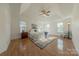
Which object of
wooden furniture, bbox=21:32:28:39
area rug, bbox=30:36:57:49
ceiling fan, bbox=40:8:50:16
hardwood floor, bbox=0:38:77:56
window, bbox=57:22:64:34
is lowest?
hardwood floor, bbox=0:38:77:56

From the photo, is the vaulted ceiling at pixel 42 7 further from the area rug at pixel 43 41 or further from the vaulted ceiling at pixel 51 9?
the area rug at pixel 43 41

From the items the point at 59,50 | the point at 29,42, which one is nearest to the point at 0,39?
the point at 29,42

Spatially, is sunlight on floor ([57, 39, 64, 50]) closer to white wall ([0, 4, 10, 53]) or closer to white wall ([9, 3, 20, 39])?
white wall ([9, 3, 20, 39])

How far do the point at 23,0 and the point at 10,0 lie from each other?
23cm

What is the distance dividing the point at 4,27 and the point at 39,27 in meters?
0.62

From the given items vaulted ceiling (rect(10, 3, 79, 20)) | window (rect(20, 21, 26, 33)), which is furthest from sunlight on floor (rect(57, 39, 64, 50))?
window (rect(20, 21, 26, 33))

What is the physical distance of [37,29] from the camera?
2562 mm

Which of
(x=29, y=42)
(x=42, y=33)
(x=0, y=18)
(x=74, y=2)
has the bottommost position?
(x=29, y=42)

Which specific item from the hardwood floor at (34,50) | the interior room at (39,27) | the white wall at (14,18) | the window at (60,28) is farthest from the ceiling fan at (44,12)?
the hardwood floor at (34,50)

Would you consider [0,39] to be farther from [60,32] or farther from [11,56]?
[60,32]

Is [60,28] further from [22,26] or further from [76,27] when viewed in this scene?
[22,26]

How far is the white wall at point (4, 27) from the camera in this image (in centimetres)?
251

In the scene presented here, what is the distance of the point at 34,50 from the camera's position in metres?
2.53

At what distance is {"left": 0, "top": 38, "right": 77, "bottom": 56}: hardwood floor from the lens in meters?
2.51
